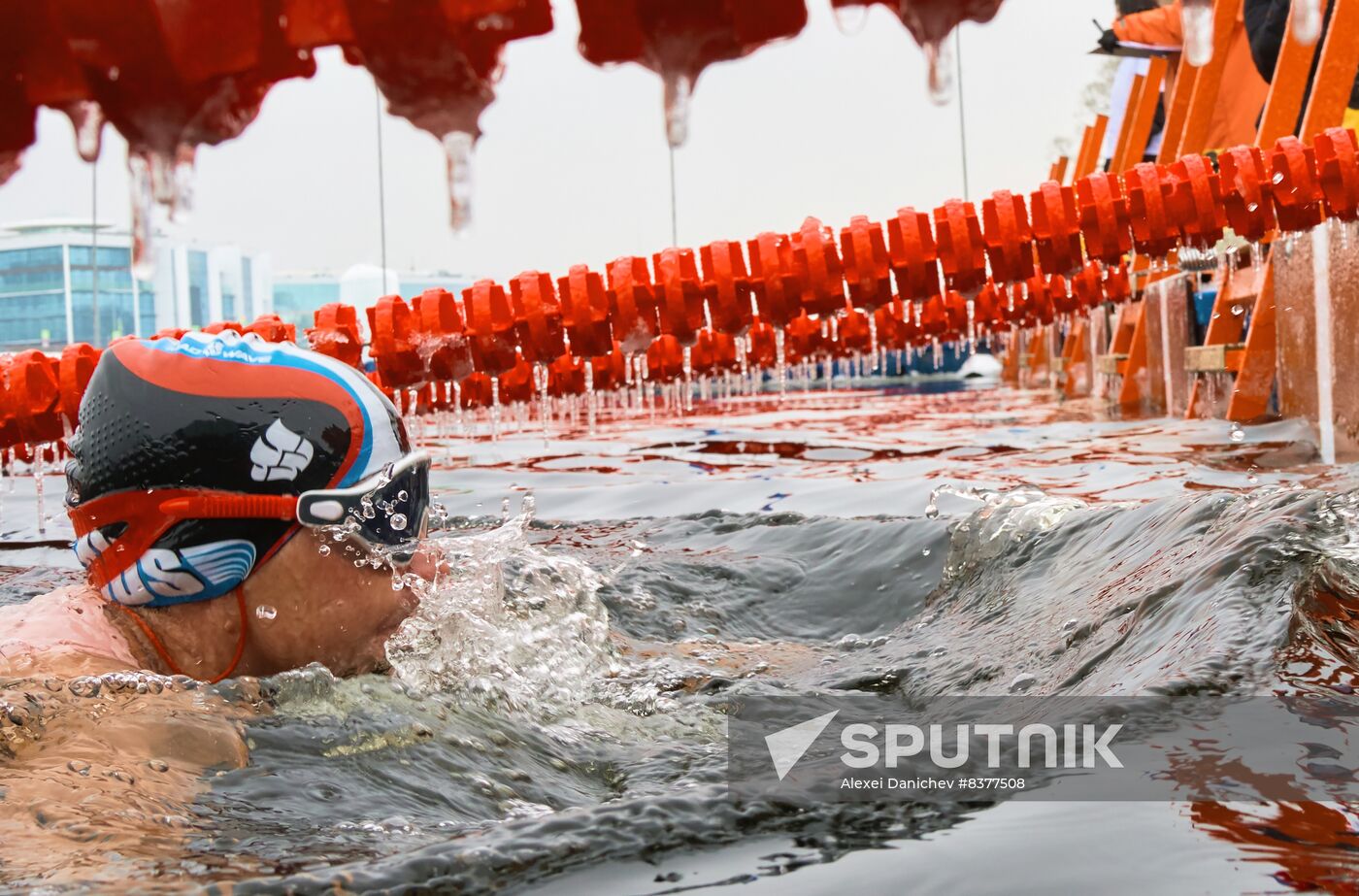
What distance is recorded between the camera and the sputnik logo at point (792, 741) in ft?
6.47

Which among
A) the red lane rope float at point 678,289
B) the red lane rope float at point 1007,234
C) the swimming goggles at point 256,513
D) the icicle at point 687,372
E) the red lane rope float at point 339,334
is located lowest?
the swimming goggles at point 256,513

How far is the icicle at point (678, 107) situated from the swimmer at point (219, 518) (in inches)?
53.8

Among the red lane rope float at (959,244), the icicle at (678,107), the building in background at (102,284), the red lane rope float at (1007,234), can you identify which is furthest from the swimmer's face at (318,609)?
the building in background at (102,284)

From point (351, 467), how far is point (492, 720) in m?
0.60

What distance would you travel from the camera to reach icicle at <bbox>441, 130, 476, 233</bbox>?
4.60 ft

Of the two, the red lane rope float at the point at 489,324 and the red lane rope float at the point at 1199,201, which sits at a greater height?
the red lane rope float at the point at 1199,201

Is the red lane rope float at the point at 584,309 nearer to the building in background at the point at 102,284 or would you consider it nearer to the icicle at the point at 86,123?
the icicle at the point at 86,123

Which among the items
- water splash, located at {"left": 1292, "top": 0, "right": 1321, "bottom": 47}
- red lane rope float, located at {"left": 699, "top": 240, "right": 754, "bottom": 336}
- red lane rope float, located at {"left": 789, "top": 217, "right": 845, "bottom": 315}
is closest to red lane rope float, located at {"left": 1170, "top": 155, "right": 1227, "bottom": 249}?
red lane rope float, located at {"left": 789, "top": 217, "right": 845, "bottom": 315}

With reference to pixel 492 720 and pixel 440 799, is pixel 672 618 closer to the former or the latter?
pixel 492 720

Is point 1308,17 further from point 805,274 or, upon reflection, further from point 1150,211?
point 1150,211

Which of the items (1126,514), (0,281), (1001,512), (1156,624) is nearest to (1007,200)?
(1001,512)

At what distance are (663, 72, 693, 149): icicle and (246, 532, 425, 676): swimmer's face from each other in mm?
1421

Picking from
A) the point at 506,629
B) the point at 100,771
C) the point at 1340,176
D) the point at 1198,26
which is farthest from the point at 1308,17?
the point at 1340,176

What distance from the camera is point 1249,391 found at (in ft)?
21.2
